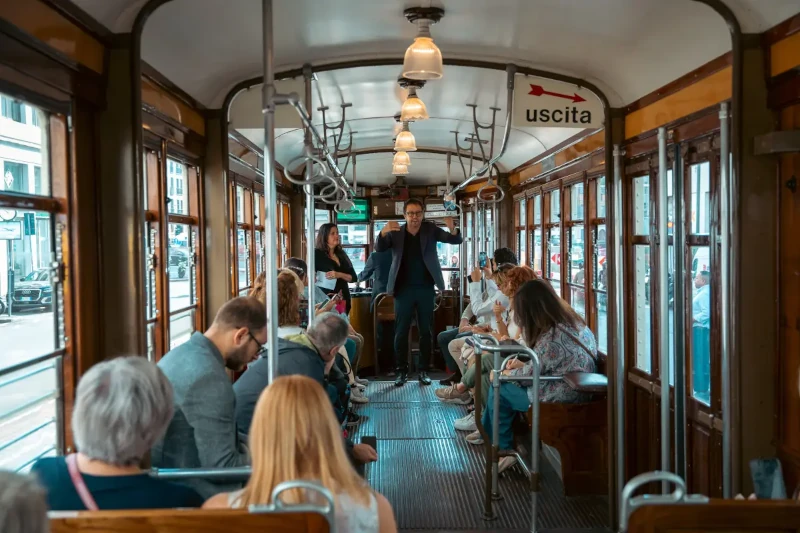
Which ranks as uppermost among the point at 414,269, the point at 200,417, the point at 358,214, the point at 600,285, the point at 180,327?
the point at 358,214

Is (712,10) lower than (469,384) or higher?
higher

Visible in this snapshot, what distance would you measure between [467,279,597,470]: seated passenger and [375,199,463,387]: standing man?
Result: 2.61 meters

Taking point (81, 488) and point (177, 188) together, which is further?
point (177, 188)

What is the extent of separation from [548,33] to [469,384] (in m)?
2.91

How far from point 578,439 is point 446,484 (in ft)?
2.80

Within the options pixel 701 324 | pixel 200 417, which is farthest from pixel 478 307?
pixel 200 417

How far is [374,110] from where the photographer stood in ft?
22.3

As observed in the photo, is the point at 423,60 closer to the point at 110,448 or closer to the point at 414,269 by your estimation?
the point at 110,448

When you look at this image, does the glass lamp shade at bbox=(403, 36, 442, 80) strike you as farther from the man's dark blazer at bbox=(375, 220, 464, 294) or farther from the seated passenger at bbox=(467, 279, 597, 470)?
the man's dark blazer at bbox=(375, 220, 464, 294)

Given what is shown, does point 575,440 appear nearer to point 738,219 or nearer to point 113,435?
point 738,219

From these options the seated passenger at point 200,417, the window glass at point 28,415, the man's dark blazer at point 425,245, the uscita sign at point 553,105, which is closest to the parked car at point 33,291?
the window glass at point 28,415

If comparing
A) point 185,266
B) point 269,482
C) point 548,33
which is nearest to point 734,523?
point 269,482

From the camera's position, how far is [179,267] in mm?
4434

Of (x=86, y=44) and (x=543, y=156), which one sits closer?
(x=86, y=44)
